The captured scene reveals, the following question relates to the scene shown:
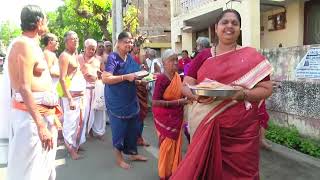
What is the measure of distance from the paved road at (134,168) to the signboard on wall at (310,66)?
1.45 metres

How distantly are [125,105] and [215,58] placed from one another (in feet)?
8.22

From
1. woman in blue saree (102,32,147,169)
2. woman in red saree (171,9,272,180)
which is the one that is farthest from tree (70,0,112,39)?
woman in red saree (171,9,272,180)

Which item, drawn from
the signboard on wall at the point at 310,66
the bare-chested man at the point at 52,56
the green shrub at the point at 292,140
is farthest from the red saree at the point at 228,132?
the signboard on wall at the point at 310,66

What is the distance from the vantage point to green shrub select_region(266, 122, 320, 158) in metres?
5.96

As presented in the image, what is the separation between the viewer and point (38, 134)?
3432 millimetres

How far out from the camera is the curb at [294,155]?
5.44m

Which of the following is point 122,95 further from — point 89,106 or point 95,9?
point 95,9

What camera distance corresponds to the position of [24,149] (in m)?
3.46

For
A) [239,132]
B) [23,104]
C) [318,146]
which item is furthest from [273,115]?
[23,104]

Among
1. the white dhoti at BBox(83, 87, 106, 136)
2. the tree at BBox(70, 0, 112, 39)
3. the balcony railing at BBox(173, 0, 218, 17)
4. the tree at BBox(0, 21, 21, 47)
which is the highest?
the tree at BBox(0, 21, 21, 47)

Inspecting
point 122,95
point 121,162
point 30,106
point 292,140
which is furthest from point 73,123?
point 292,140

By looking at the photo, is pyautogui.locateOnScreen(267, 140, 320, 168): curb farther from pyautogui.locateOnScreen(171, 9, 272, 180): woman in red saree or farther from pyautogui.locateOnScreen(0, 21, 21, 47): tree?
pyautogui.locateOnScreen(0, 21, 21, 47): tree

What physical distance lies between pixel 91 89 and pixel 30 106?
13.0 ft

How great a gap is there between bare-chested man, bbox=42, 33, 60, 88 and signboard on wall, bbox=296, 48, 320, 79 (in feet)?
12.6
